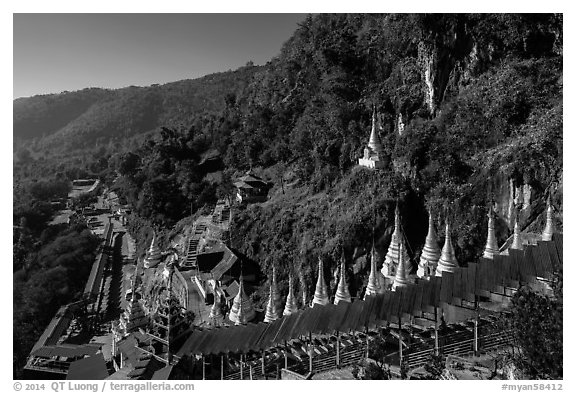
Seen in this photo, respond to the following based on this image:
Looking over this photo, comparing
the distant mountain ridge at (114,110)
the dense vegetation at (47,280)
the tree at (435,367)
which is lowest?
the dense vegetation at (47,280)

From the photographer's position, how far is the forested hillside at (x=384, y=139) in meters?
18.7

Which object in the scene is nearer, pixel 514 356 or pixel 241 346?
pixel 514 356

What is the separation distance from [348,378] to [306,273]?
15.4m

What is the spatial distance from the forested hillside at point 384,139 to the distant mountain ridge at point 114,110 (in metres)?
47.9

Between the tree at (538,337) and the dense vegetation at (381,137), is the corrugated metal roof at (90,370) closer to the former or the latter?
the tree at (538,337)

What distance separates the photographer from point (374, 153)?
80.9 ft

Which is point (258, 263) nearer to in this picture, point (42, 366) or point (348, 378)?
point (42, 366)

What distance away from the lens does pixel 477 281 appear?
9.32m

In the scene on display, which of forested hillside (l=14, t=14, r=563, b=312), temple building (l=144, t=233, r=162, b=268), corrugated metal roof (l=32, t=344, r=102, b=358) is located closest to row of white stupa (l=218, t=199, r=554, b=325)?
forested hillside (l=14, t=14, r=563, b=312)

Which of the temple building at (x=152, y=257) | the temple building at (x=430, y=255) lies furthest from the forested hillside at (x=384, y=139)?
the temple building at (x=430, y=255)

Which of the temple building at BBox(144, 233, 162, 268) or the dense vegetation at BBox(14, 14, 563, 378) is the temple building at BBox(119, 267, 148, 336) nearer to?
the dense vegetation at BBox(14, 14, 563, 378)

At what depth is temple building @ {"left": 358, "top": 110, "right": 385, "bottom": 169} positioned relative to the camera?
2441 cm

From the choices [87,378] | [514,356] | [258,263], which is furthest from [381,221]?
[87,378]

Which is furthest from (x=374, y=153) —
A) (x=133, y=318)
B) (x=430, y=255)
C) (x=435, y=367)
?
(x=435, y=367)
